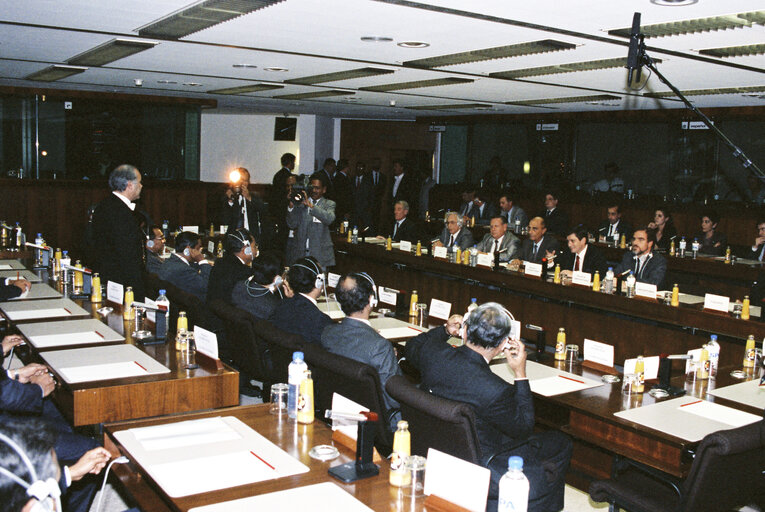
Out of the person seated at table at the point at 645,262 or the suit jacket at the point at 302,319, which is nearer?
the suit jacket at the point at 302,319

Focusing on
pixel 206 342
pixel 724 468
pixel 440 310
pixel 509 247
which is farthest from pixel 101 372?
pixel 509 247

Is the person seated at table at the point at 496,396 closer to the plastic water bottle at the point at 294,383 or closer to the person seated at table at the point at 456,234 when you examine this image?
the plastic water bottle at the point at 294,383

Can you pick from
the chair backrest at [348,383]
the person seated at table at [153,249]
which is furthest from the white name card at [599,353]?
the person seated at table at [153,249]

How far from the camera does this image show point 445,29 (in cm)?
445

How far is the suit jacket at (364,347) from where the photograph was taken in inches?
134

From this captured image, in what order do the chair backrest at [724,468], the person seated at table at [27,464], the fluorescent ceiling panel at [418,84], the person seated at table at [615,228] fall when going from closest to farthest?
the person seated at table at [27,464], the chair backrest at [724,468], the fluorescent ceiling panel at [418,84], the person seated at table at [615,228]

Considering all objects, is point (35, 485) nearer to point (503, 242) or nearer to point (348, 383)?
point (348, 383)

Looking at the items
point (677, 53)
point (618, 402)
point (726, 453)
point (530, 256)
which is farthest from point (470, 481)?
point (530, 256)

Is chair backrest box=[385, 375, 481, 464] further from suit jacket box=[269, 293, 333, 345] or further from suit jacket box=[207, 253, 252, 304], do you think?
suit jacket box=[207, 253, 252, 304]

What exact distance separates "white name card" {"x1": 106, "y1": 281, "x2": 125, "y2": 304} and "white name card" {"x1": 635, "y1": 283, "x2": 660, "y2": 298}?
4052 mm

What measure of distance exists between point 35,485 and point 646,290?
522 centimetres

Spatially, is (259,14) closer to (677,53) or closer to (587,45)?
(587,45)

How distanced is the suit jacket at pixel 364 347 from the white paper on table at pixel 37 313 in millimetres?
2067

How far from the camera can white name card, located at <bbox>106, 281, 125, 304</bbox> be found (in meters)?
4.93
